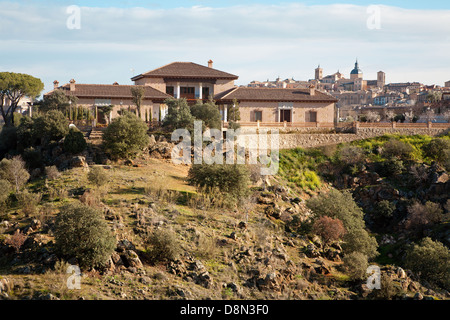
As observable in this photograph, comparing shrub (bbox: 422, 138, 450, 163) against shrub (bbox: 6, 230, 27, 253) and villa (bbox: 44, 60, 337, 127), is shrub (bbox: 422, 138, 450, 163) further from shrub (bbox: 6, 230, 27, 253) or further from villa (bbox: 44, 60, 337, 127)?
shrub (bbox: 6, 230, 27, 253)

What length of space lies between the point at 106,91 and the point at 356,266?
109 ft

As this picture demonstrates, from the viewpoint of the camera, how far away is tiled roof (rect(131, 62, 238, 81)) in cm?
5381

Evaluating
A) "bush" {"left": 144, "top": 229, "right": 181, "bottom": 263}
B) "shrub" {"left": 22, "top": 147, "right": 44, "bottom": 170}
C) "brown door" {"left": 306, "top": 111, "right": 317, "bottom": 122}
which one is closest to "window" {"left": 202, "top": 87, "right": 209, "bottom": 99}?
"brown door" {"left": 306, "top": 111, "right": 317, "bottom": 122}

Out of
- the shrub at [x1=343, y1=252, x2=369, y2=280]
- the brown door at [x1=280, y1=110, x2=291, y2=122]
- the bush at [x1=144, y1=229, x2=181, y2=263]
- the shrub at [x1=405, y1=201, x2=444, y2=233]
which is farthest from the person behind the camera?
the brown door at [x1=280, y1=110, x2=291, y2=122]

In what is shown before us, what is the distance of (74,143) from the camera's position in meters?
36.5

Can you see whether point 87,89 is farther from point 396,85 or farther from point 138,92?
point 396,85

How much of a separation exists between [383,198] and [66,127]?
85.0ft

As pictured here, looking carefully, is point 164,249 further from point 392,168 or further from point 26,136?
point 392,168

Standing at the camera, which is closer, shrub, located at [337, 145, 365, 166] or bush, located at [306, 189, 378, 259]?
bush, located at [306, 189, 378, 259]

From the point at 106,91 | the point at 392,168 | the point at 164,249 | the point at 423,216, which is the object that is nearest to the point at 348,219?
the point at 423,216

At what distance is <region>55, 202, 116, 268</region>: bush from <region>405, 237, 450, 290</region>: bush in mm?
16816

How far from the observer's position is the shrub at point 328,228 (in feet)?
95.7

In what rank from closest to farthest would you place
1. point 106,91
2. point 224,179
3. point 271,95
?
point 224,179
point 106,91
point 271,95
